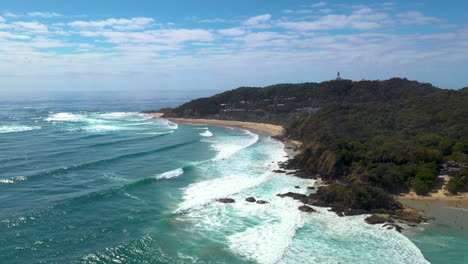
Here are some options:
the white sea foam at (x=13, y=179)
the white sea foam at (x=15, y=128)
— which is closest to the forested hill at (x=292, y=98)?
the white sea foam at (x=15, y=128)

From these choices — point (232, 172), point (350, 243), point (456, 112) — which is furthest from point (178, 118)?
point (350, 243)

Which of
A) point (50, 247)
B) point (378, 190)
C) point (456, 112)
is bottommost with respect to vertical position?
point (50, 247)

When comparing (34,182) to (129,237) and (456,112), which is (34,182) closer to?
(129,237)

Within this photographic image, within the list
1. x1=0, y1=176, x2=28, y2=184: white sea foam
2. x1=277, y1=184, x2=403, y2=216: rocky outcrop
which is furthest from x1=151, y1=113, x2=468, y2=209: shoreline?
x1=0, y1=176, x2=28, y2=184: white sea foam

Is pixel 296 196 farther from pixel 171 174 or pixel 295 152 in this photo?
pixel 295 152

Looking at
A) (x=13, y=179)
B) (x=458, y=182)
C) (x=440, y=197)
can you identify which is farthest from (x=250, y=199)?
(x=13, y=179)

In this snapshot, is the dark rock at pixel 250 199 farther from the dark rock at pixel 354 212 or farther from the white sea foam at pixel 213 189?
the dark rock at pixel 354 212

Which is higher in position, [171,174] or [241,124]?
[241,124]
